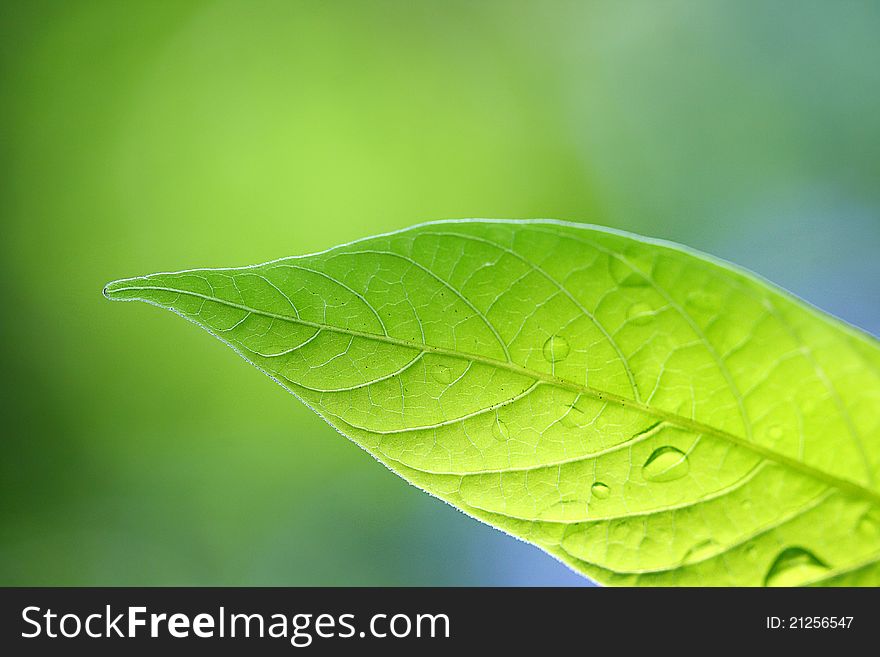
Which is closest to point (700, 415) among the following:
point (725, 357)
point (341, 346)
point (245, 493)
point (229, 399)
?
point (725, 357)

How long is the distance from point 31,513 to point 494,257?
4834mm

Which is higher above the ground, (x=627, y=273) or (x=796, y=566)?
(x=627, y=273)

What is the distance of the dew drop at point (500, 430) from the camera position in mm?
604

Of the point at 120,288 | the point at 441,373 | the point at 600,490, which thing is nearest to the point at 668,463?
the point at 600,490

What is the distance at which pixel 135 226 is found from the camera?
14.1 feet

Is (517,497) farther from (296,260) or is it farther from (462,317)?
(296,260)

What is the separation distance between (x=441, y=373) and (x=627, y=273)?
17 centimetres

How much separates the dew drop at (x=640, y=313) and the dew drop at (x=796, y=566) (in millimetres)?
208

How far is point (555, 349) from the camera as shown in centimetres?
58

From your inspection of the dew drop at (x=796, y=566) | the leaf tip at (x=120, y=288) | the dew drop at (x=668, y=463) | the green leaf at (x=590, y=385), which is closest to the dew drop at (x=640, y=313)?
the green leaf at (x=590, y=385)

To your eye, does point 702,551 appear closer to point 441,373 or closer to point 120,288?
point 441,373

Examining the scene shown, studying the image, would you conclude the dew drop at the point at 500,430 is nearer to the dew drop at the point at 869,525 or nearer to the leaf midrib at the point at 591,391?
the leaf midrib at the point at 591,391

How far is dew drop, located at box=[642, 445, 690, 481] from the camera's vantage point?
568 millimetres

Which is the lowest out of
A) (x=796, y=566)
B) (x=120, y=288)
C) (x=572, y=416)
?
(x=796, y=566)
